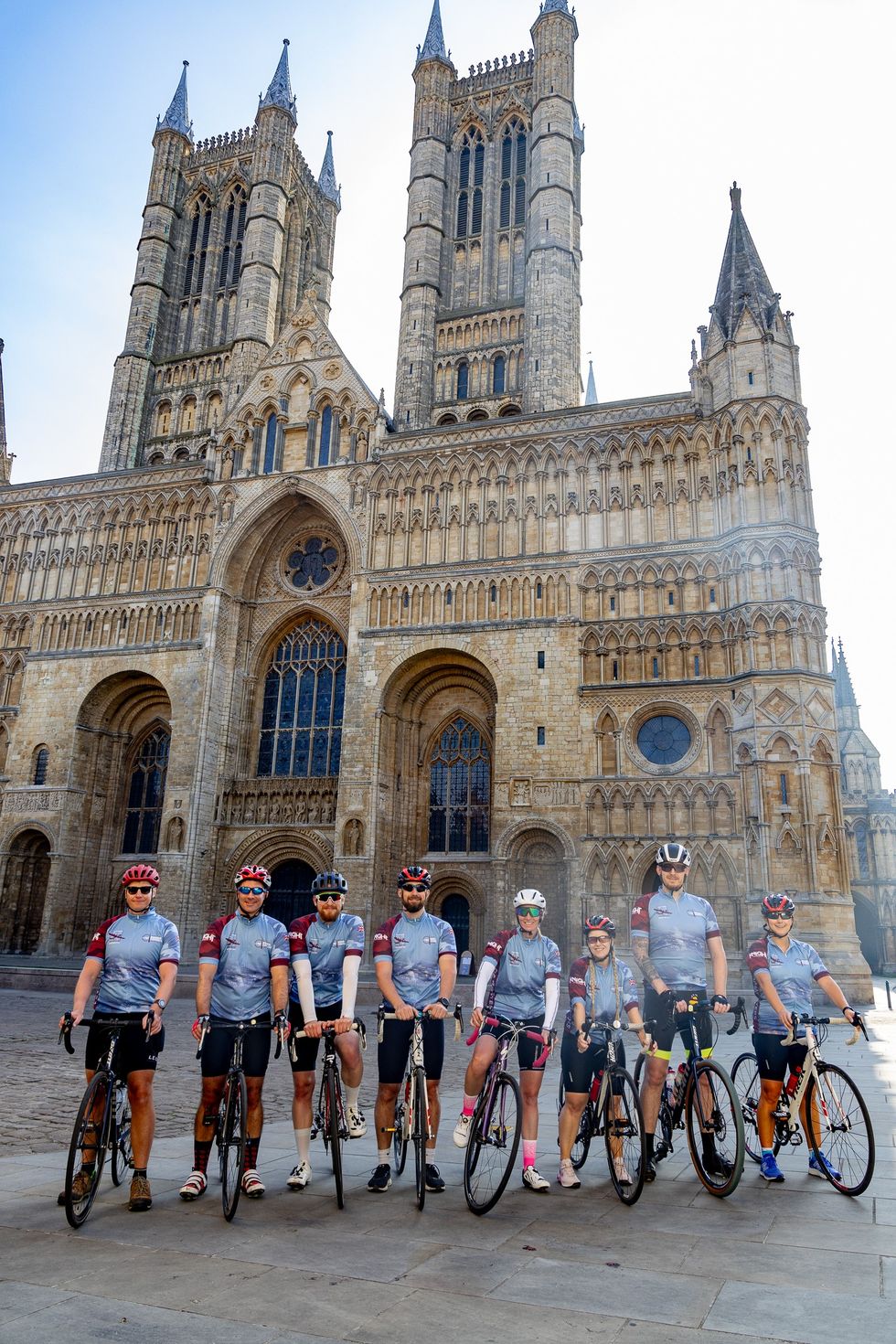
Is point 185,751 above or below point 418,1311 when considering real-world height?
above

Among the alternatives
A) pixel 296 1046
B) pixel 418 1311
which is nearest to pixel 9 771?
pixel 296 1046

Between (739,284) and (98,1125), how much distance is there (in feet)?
95.8

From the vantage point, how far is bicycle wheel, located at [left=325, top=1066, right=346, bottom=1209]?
5.75 m

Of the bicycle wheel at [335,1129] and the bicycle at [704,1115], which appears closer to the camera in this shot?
the bicycle wheel at [335,1129]

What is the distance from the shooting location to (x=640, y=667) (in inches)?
1019

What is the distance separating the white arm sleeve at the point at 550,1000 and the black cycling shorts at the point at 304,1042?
1.47m

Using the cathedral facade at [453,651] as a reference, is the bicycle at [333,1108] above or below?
below

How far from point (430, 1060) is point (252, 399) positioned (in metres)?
29.4

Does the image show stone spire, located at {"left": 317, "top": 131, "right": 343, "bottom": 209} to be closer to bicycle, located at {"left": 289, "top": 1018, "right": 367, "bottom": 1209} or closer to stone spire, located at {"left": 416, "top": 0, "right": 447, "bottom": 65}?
stone spire, located at {"left": 416, "top": 0, "right": 447, "bottom": 65}

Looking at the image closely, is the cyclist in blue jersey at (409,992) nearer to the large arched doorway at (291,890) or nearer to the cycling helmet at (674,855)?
the cycling helmet at (674,855)

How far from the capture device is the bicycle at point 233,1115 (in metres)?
5.55

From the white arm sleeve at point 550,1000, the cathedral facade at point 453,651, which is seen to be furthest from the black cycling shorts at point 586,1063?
the cathedral facade at point 453,651

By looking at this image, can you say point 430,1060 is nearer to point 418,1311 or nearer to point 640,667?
point 418,1311

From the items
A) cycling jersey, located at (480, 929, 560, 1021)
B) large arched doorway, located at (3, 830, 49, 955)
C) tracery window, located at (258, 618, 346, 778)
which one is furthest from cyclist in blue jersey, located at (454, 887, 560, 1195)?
large arched doorway, located at (3, 830, 49, 955)
